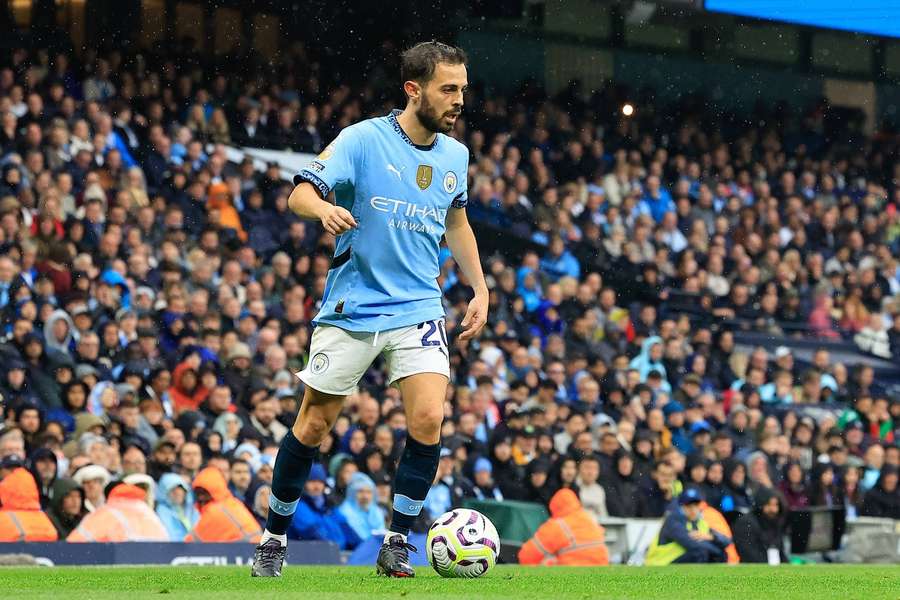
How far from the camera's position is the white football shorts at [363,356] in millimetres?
6691

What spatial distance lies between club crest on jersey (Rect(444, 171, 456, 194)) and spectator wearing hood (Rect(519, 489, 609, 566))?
5931mm

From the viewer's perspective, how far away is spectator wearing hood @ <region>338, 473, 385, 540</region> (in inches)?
512

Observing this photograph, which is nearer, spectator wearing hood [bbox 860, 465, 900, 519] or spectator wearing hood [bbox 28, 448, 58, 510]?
spectator wearing hood [bbox 28, 448, 58, 510]

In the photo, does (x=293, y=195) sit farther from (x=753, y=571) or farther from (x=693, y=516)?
(x=693, y=516)

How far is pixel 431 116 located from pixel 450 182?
0.33 m

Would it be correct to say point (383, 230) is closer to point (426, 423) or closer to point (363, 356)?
point (363, 356)

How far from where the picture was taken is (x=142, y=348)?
13.8 meters

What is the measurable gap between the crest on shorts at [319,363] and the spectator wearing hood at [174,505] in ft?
18.5

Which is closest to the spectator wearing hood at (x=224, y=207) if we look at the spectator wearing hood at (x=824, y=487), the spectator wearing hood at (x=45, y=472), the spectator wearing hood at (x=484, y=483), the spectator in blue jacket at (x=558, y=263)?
the spectator wearing hood at (x=484, y=483)

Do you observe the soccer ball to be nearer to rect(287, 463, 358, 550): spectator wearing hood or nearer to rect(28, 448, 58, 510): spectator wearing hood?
rect(28, 448, 58, 510): spectator wearing hood

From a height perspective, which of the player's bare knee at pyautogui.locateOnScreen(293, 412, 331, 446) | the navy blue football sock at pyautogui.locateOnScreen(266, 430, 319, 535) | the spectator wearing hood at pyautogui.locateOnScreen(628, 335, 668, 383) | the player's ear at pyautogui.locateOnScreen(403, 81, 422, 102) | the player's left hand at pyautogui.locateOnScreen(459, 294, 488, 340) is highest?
the player's ear at pyautogui.locateOnScreen(403, 81, 422, 102)

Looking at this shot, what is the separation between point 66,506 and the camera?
1123 cm

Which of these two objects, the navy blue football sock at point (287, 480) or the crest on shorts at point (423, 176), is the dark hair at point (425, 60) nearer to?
the crest on shorts at point (423, 176)

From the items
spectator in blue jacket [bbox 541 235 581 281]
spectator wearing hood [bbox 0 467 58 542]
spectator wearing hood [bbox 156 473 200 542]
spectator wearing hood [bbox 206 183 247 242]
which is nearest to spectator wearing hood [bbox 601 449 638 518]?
spectator wearing hood [bbox 156 473 200 542]
